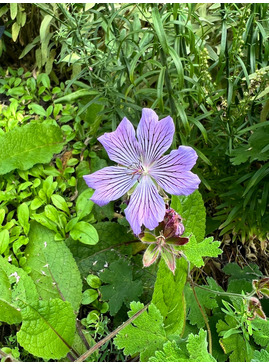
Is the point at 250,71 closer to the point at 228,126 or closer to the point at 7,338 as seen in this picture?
the point at 228,126

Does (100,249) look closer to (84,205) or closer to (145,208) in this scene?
(84,205)

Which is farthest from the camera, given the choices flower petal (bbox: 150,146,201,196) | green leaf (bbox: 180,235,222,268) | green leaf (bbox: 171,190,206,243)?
green leaf (bbox: 171,190,206,243)

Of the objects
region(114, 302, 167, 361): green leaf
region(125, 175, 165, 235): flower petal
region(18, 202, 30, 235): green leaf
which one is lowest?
region(114, 302, 167, 361): green leaf

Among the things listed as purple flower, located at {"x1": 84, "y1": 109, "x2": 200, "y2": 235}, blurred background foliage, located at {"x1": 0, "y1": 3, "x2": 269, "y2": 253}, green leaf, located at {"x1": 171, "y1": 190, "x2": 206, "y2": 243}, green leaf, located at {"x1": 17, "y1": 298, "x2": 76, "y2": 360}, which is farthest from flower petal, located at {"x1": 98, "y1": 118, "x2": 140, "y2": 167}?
green leaf, located at {"x1": 17, "y1": 298, "x2": 76, "y2": 360}

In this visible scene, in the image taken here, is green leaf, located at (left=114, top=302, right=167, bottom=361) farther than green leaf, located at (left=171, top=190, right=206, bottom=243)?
No

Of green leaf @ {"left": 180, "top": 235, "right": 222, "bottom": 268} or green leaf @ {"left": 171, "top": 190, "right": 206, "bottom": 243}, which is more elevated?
green leaf @ {"left": 180, "top": 235, "right": 222, "bottom": 268}

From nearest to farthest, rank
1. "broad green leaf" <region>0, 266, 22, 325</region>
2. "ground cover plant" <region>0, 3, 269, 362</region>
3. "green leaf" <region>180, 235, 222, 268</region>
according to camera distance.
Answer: "ground cover plant" <region>0, 3, 269, 362</region> → "green leaf" <region>180, 235, 222, 268</region> → "broad green leaf" <region>0, 266, 22, 325</region>

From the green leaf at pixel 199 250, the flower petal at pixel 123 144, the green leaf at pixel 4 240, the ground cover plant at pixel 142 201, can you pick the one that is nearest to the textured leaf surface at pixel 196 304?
the ground cover plant at pixel 142 201

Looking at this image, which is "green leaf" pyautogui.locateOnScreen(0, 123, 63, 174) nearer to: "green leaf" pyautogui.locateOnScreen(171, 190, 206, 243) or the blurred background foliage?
the blurred background foliage
